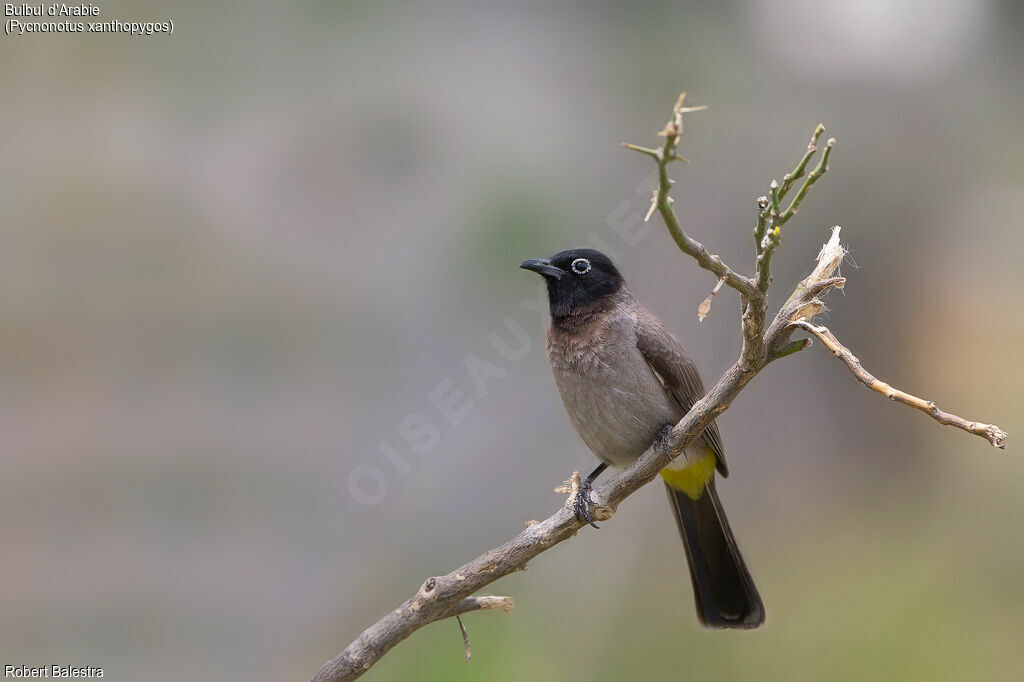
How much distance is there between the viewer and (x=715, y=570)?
118 inches

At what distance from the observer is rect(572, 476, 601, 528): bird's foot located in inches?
88.0

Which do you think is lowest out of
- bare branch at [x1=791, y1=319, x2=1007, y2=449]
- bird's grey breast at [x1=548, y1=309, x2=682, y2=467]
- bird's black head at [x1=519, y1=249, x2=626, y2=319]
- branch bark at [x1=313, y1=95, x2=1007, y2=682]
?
bare branch at [x1=791, y1=319, x2=1007, y2=449]

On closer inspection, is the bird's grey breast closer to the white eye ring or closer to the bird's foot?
the white eye ring

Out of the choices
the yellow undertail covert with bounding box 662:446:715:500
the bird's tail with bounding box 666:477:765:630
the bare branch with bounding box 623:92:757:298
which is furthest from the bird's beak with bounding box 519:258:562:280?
the bare branch with bounding box 623:92:757:298

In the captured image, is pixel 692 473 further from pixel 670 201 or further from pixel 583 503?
pixel 670 201

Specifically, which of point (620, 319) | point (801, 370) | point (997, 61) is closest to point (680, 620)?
point (801, 370)

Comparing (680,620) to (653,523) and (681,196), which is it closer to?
(653,523)

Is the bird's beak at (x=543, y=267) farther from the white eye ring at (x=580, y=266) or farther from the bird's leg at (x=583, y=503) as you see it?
the bird's leg at (x=583, y=503)

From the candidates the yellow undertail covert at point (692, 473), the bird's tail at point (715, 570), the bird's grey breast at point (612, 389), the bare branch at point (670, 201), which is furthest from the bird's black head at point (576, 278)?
the bare branch at point (670, 201)

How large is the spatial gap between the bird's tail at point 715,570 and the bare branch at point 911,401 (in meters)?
1.42

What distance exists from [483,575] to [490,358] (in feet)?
8.15

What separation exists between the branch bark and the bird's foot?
17mm

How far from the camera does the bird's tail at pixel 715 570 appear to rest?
2.94m

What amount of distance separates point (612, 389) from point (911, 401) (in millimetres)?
1238
